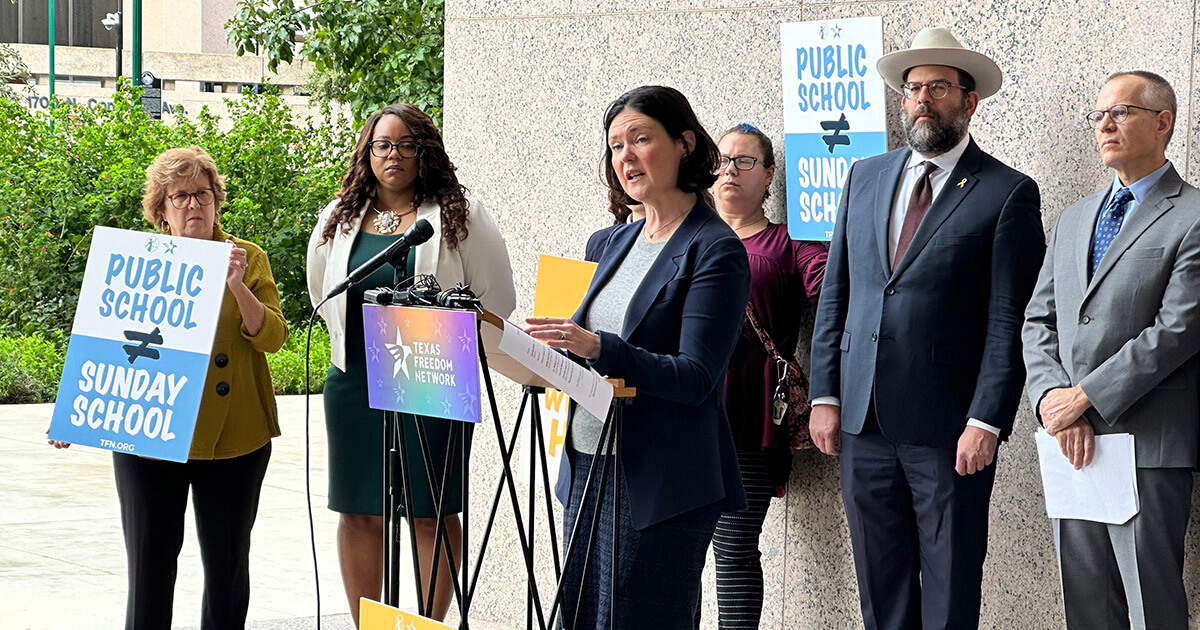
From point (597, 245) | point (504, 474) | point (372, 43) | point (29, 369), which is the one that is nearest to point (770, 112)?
point (597, 245)

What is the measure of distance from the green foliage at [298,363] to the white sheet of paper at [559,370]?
1086 cm

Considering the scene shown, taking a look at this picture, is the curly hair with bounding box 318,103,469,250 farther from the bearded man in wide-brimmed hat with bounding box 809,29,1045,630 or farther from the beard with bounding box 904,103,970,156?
the beard with bounding box 904,103,970,156

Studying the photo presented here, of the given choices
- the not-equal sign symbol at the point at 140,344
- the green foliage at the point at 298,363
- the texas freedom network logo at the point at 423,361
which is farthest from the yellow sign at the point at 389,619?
the green foliage at the point at 298,363

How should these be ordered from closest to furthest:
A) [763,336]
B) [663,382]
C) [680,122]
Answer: [663,382] < [680,122] < [763,336]

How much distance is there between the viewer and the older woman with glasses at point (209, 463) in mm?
4098

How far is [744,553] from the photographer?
4473 millimetres

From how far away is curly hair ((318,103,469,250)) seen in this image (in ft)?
14.4

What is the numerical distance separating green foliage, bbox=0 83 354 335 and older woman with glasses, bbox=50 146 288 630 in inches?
378

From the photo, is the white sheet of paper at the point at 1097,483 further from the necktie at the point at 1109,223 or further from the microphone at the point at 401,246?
the microphone at the point at 401,246

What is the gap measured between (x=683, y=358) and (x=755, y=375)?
5.01 feet

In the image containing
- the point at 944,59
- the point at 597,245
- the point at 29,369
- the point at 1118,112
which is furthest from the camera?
the point at 29,369

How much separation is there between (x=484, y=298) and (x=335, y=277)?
0.49 m

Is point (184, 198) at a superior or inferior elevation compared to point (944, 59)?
inferior

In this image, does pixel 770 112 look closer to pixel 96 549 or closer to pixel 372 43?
pixel 96 549
